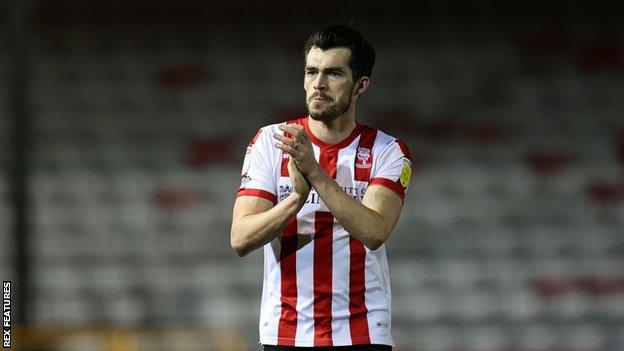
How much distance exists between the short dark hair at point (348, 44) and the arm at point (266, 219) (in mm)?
311

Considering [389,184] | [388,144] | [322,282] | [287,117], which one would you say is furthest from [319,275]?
[287,117]

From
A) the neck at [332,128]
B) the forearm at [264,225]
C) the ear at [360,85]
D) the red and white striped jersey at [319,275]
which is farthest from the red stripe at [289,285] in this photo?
the ear at [360,85]

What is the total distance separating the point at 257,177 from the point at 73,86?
519cm

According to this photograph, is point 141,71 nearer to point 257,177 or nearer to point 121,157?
point 121,157

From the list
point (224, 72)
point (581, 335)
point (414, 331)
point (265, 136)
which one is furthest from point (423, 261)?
point (265, 136)

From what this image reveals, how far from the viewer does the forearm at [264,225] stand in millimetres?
2203

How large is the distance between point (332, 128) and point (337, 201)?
310 millimetres

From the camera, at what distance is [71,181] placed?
6.93m

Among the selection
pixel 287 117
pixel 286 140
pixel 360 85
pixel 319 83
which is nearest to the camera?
pixel 286 140

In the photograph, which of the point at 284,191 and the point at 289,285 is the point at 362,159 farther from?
the point at 289,285

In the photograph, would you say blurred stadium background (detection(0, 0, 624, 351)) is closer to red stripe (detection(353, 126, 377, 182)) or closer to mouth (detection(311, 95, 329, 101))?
red stripe (detection(353, 126, 377, 182))

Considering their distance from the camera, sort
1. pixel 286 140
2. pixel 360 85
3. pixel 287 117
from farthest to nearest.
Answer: pixel 287 117
pixel 360 85
pixel 286 140

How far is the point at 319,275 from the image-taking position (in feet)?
7.72

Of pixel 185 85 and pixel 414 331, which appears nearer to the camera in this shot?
pixel 414 331
